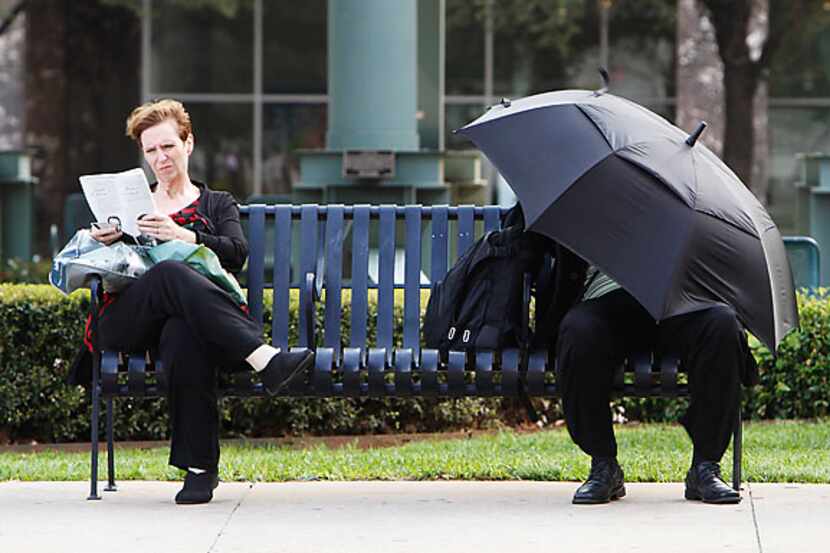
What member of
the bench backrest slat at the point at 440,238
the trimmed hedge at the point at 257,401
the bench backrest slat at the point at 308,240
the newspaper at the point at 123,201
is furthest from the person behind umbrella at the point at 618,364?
the trimmed hedge at the point at 257,401

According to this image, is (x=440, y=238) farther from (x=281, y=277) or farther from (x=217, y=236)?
(x=217, y=236)

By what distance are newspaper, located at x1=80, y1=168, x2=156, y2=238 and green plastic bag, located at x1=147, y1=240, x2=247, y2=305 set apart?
0.12 metres

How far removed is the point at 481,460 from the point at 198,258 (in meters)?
1.76

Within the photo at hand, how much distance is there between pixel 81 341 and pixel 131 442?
561 mm

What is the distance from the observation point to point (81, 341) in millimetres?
8680

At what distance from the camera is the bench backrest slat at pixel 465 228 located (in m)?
6.78

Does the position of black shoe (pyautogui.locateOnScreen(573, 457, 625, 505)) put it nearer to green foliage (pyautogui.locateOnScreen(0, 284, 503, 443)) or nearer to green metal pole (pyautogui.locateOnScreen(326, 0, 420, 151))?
green foliage (pyautogui.locateOnScreen(0, 284, 503, 443))

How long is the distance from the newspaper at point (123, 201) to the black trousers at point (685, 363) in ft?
5.11

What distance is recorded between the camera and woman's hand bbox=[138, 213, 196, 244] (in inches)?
245

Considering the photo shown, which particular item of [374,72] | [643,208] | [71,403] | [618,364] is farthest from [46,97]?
[643,208]

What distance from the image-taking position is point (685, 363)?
6.12 meters

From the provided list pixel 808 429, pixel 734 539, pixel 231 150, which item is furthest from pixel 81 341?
pixel 231 150

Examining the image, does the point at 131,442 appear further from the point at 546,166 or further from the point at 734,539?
the point at 734,539

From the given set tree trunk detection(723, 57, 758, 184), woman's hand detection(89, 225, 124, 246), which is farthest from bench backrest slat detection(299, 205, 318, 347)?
tree trunk detection(723, 57, 758, 184)
